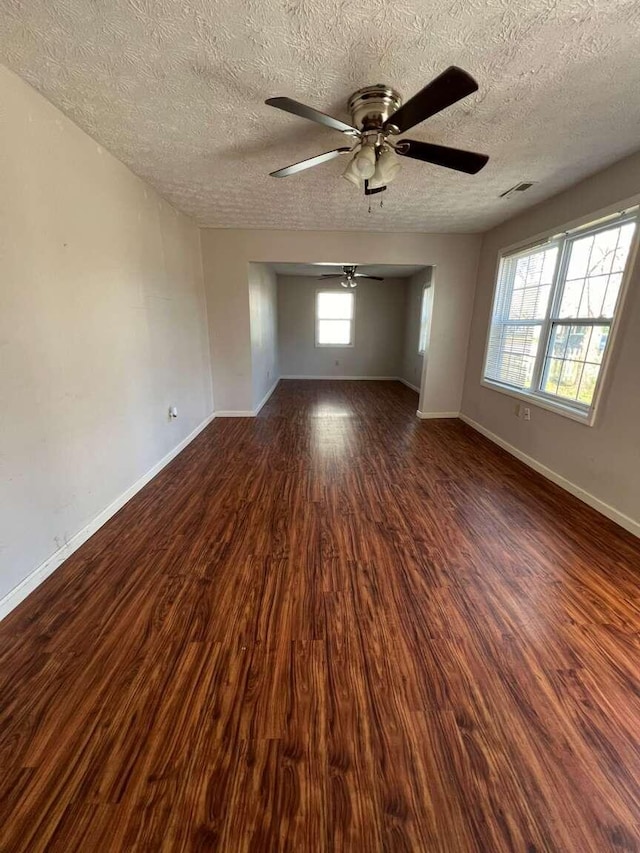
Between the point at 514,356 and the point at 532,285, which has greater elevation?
the point at 532,285

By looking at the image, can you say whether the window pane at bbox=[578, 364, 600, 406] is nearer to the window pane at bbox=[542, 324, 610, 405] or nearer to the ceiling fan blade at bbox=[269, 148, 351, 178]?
the window pane at bbox=[542, 324, 610, 405]

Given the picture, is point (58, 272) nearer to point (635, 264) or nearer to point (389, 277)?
point (635, 264)

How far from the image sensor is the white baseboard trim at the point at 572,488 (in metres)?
2.31

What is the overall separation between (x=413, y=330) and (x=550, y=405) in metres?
4.47

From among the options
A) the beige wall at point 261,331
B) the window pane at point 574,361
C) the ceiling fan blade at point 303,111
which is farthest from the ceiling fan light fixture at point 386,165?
the beige wall at point 261,331

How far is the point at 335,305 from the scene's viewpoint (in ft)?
25.3

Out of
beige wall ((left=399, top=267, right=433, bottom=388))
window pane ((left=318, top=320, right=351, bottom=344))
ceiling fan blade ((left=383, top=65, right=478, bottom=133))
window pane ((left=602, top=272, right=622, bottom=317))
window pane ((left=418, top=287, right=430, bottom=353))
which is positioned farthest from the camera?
window pane ((left=318, top=320, right=351, bottom=344))

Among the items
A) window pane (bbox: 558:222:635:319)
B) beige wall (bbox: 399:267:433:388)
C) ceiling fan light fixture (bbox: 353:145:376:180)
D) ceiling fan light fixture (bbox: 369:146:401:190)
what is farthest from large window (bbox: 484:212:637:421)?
beige wall (bbox: 399:267:433:388)

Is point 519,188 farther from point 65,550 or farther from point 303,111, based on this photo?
point 65,550

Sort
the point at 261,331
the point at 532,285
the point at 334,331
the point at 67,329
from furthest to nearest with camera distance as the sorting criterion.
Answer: the point at 334,331, the point at 261,331, the point at 532,285, the point at 67,329

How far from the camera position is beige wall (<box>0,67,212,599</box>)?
1.61 m

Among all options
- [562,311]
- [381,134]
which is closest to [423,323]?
[562,311]

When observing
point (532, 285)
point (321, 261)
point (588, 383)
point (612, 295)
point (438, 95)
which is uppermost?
point (438, 95)

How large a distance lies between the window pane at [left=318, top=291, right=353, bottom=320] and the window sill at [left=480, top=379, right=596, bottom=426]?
458 cm
